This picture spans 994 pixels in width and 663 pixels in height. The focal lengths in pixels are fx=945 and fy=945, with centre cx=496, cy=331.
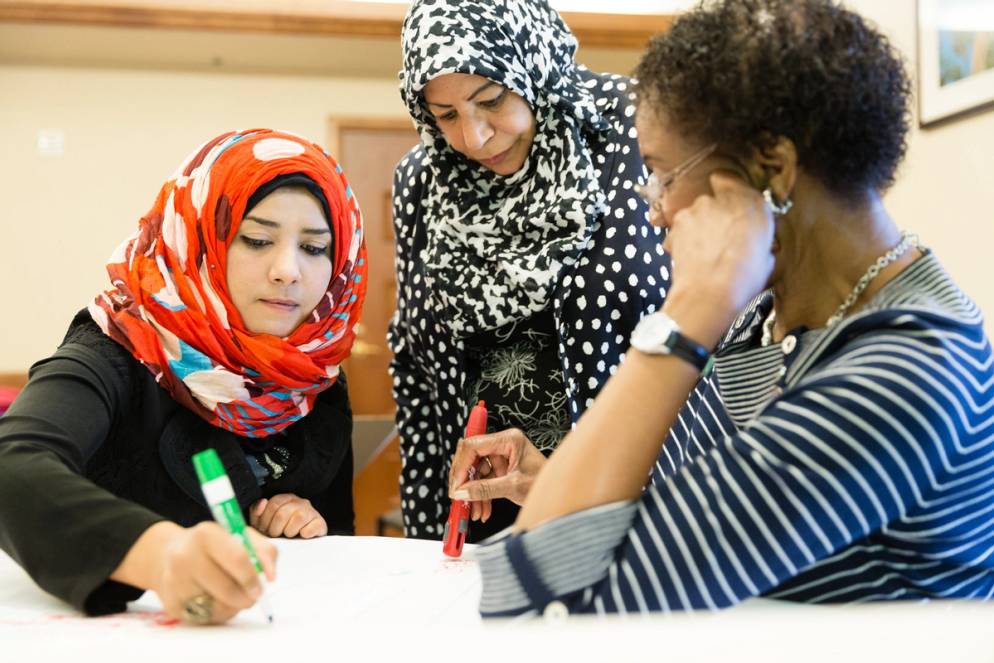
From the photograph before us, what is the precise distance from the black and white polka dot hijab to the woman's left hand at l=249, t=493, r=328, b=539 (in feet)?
1.32

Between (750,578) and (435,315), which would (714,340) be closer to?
(750,578)

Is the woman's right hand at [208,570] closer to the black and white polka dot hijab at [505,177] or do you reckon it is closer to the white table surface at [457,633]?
the white table surface at [457,633]

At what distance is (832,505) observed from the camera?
77cm

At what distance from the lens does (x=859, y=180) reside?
2.93 feet

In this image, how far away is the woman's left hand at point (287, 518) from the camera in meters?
1.37

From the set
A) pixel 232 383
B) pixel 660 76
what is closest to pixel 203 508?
pixel 232 383

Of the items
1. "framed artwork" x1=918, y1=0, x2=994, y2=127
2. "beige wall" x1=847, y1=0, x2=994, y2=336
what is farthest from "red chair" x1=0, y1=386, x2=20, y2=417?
"framed artwork" x1=918, y1=0, x2=994, y2=127


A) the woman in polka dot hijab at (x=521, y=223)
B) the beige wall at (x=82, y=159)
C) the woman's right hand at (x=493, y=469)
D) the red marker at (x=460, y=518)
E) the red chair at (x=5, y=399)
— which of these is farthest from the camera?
the beige wall at (x=82, y=159)

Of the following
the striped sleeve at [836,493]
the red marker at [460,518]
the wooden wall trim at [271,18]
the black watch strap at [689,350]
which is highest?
the wooden wall trim at [271,18]

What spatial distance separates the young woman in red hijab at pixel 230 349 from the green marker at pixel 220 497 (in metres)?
0.36

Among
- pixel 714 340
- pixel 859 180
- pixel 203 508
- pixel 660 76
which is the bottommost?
pixel 203 508

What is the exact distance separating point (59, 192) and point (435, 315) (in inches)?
164

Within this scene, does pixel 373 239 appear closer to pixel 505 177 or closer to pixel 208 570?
pixel 505 177

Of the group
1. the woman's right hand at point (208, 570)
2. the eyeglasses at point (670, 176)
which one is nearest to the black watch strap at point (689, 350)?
the eyeglasses at point (670, 176)
